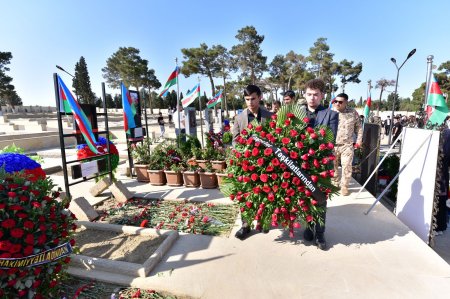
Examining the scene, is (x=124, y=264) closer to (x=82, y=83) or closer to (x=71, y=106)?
(x=71, y=106)

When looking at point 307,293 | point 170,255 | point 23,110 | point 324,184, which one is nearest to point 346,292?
point 307,293

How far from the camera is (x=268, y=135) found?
2590 mm

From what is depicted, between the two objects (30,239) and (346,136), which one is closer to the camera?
(30,239)

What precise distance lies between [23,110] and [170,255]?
59.5m

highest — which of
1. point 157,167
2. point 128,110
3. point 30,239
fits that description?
point 128,110

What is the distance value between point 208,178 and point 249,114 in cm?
206

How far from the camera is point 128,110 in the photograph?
5816 millimetres

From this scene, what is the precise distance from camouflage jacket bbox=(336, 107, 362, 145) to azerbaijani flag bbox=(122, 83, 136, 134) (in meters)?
4.53

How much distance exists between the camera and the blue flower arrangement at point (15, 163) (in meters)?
2.95

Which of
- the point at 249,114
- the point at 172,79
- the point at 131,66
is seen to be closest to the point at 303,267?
the point at 249,114

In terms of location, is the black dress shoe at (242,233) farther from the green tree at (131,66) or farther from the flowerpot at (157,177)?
the green tree at (131,66)

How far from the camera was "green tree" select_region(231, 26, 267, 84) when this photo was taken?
35.2m

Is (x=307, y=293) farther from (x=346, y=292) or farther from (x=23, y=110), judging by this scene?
(x=23, y=110)

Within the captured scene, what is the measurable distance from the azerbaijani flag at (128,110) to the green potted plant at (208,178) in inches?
86.1
